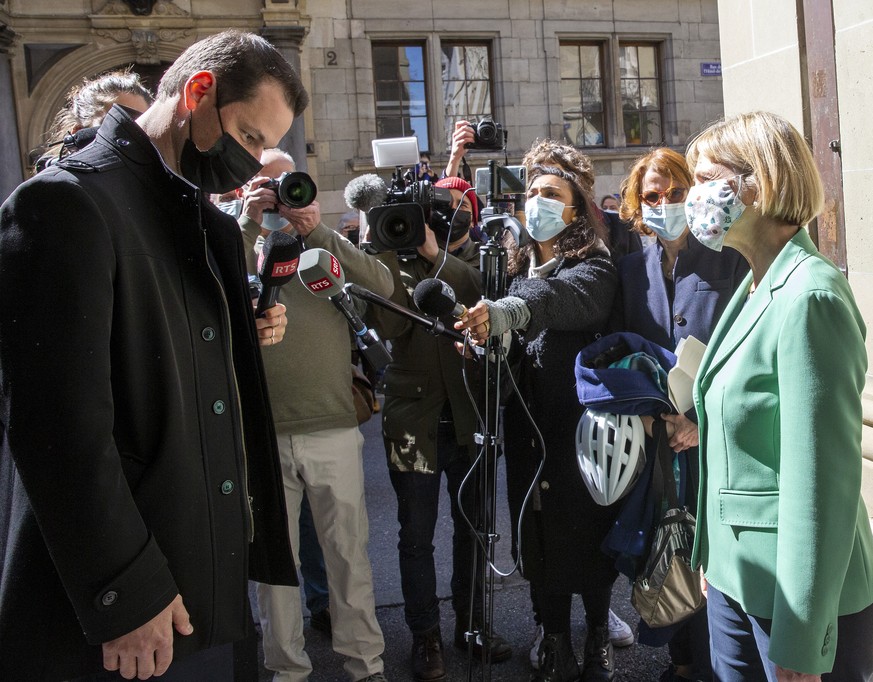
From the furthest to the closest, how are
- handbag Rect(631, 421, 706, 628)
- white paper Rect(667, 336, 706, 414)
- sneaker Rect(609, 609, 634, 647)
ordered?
sneaker Rect(609, 609, 634, 647), handbag Rect(631, 421, 706, 628), white paper Rect(667, 336, 706, 414)

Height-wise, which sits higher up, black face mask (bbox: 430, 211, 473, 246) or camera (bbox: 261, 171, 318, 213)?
camera (bbox: 261, 171, 318, 213)

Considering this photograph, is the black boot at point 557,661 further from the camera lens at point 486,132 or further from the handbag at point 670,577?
the camera lens at point 486,132

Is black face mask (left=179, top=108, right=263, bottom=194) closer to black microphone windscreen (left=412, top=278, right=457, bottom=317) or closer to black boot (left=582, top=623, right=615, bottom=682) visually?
black microphone windscreen (left=412, top=278, right=457, bottom=317)

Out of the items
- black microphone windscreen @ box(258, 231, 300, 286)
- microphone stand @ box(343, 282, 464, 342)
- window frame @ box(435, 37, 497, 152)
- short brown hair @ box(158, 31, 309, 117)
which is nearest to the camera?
short brown hair @ box(158, 31, 309, 117)

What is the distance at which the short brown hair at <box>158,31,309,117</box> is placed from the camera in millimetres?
1725

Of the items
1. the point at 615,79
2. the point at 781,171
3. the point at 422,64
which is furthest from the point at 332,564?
the point at 615,79

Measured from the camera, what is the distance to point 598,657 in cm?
305

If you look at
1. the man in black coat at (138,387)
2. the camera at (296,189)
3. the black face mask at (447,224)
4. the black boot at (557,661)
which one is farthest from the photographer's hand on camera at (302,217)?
the black boot at (557,661)

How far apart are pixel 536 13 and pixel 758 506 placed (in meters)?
12.1

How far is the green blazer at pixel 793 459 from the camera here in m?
1.60

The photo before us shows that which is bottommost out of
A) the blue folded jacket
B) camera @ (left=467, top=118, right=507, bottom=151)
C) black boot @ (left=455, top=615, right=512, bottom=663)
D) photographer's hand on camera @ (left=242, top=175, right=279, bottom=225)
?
black boot @ (left=455, top=615, right=512, bottom=663)

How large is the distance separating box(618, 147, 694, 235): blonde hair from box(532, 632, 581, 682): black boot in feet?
5.27

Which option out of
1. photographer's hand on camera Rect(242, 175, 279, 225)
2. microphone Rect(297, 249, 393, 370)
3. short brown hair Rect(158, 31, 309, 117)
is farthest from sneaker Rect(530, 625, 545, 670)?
short brown hair Rect(158, 31, 309, 117)

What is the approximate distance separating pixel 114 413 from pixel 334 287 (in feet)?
4.35
